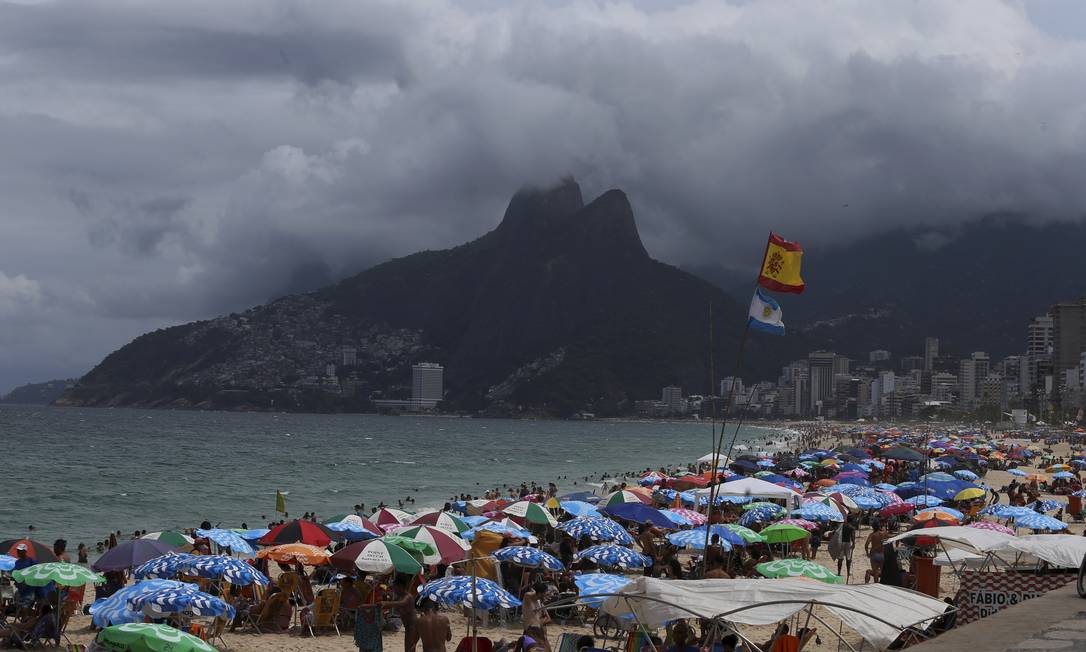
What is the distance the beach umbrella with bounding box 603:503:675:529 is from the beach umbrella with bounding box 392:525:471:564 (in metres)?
4.75

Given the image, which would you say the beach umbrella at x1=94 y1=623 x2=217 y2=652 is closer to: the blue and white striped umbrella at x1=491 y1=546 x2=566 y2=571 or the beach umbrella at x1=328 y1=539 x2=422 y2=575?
the beach umbrella at x1=328 y1=539 x2=422 y2=575

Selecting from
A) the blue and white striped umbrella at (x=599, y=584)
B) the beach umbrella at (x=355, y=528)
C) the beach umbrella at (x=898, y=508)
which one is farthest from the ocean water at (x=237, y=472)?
the blue and white striped umbrella at (x=599, y=584)

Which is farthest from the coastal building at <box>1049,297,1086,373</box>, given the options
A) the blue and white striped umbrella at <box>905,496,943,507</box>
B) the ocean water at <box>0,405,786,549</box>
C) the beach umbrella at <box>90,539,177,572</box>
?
the beach umbrella at <box>90,539,177,572</box>

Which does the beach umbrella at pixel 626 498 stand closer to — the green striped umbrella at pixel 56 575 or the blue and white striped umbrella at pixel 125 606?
the green striped umbrella at pixel 56 575

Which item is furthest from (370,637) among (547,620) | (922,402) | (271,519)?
(922,402)

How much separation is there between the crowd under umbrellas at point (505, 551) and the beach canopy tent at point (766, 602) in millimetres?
276

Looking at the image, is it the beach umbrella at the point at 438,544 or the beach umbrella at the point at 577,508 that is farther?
the beach umbrella at the point at 577,508

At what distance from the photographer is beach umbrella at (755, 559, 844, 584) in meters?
12.9

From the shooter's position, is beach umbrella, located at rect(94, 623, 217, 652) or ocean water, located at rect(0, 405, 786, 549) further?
ocean water, located at rect(0, 405, 786, 549)

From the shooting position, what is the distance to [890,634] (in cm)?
812

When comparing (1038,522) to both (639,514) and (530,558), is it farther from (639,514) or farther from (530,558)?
(530,558)

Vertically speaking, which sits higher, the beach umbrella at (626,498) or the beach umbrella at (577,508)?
the beach umbrella at (626,498)

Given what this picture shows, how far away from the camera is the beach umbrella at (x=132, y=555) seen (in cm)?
1443

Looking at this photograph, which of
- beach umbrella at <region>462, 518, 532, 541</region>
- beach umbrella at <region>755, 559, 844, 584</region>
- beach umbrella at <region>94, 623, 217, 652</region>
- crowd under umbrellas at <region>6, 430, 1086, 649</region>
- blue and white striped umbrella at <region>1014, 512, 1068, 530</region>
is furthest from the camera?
blue and white striped umbrella at <region>1014, 512, 1068, 530</region>
